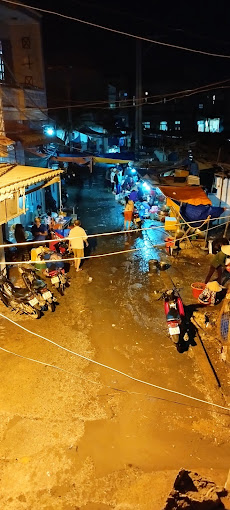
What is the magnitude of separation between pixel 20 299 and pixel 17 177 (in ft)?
12.6

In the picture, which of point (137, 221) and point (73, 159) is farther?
point (73, 159)

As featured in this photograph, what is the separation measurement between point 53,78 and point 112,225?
3283cm

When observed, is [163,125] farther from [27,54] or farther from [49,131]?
[27,54]

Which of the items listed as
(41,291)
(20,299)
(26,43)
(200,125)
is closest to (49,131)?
(26,43)

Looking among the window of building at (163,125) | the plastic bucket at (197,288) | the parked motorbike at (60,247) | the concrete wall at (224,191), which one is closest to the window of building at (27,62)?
the parked motorbike at (60,247)

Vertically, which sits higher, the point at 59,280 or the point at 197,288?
the point at 59,280

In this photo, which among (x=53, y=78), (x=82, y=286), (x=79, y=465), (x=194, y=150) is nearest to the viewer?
(x=79, y=465)

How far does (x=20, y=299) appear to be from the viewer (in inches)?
371

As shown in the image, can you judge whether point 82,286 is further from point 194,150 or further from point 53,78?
point 53,78

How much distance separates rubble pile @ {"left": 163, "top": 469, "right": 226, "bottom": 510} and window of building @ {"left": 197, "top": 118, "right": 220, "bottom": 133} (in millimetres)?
45339

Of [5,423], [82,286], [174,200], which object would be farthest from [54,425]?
[174,200]

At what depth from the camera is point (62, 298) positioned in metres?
10.7

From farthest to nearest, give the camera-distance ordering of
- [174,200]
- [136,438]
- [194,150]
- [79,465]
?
[194,150] → [174,200] → [136,438] → [79,465]

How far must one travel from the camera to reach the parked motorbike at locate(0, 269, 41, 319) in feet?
30.9
